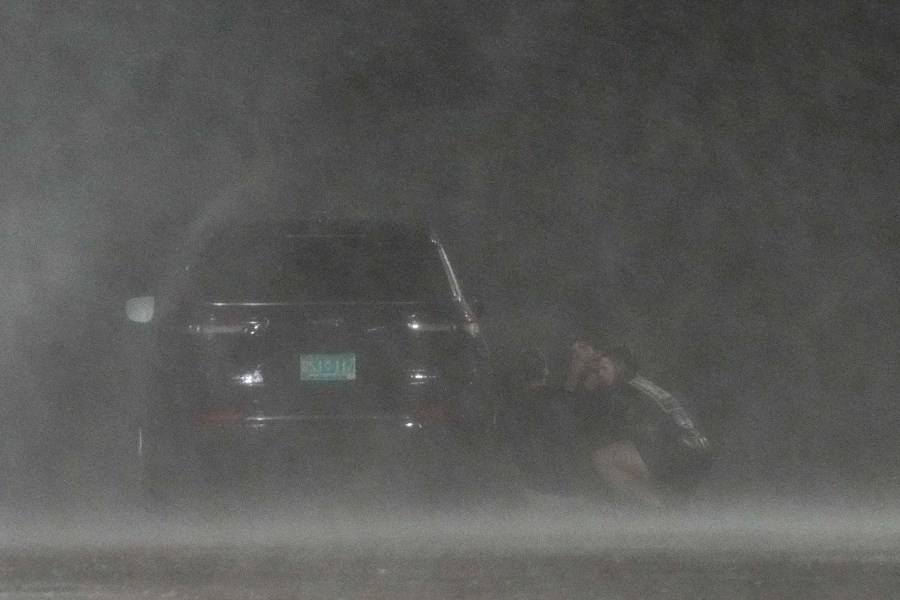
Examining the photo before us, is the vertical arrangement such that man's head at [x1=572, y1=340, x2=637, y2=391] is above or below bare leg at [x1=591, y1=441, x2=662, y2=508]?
above

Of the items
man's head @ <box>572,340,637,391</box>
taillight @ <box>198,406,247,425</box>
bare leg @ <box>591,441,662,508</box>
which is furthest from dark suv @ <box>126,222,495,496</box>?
bare leg @ <box>591,441,662,508</box>

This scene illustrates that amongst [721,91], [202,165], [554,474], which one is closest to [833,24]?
[721,91]

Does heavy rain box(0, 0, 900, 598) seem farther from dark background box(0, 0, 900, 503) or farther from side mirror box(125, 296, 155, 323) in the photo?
side mirror box(125, 296, 155, 323)

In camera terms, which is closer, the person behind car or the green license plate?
the green license plate

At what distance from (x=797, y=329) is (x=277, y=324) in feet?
30.5

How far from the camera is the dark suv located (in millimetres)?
7410

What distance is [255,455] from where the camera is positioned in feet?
24.2

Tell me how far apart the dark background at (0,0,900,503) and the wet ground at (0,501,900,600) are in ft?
17.9

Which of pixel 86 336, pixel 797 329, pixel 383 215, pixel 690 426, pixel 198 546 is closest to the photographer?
pixel 198 546

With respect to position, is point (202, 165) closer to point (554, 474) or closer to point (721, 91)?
point (721, 91)

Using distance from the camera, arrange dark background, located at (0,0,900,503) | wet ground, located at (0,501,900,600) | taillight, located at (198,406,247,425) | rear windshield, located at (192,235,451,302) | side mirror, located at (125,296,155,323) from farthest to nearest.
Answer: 1. dark background, located at (0,0,900,503)
2. side mirror, located at (125,296,155,323)
3. rear windshield, located at (192,235,451,302)
4. taillight, located at (198,406,247,425)
5. wet ground, located at (0,501,900,600)

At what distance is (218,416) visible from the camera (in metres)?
7.40

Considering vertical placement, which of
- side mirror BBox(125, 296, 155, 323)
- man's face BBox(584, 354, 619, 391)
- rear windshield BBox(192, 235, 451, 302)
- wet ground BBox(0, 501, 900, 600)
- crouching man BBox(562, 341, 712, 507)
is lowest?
wet ground BBox(0, 501, 900, 600)

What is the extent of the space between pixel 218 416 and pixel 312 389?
1.56ft
